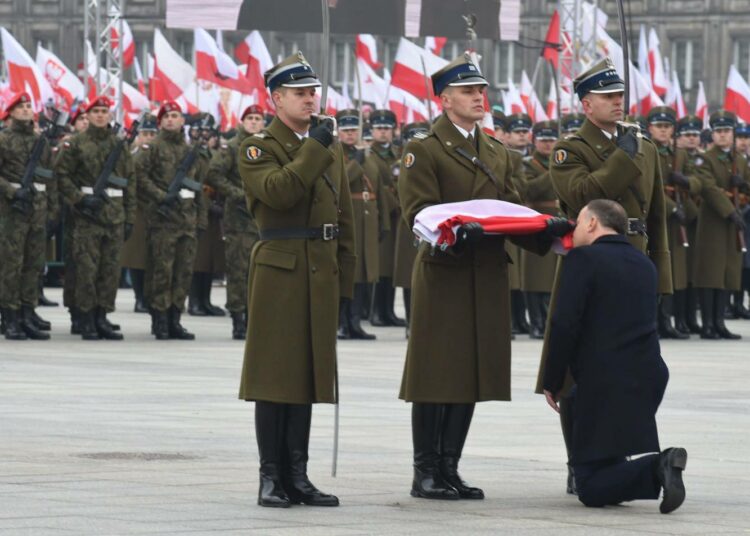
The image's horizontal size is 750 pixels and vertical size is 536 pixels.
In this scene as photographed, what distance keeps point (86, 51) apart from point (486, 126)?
49.8 ft

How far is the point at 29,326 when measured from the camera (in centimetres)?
1897

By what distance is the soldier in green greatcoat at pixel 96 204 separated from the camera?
1867 centimetres

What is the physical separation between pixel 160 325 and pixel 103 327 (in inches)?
22.0

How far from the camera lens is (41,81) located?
3581 centimetres

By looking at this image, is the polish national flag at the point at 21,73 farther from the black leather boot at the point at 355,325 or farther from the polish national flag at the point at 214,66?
the black leather boot at the point at 355,325

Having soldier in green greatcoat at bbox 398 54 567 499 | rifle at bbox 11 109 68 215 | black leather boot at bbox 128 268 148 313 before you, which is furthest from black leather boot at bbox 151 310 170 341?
soldier in green greatcoat at bbox 398 54 567 499

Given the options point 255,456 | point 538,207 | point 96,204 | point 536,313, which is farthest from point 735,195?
point 255,456

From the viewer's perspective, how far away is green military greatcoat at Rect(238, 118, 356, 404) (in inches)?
348

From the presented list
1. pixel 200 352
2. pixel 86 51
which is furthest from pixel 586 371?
pixel 86 51

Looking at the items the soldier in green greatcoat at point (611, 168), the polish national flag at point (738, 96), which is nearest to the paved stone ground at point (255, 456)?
the soldier in green greatcoat at point (611, 168)

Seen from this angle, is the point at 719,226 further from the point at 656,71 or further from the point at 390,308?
the point at 656,71

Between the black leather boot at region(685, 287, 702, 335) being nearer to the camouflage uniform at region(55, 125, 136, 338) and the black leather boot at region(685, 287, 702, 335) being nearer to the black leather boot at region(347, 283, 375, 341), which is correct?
the black leather boot at region(347, 283, 375, 341)

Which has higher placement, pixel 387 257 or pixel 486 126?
pixel 486 126

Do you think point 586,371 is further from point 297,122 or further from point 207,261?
point 207,261
